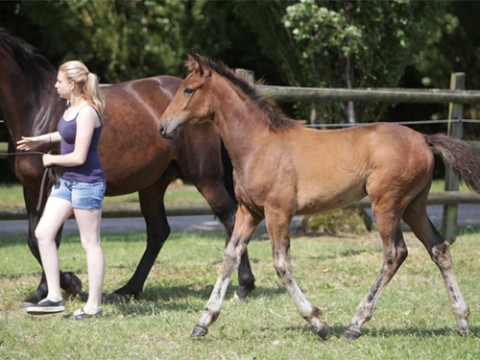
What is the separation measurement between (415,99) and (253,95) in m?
4.55

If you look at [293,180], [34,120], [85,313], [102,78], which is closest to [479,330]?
[293,180]

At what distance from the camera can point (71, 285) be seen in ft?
23.5

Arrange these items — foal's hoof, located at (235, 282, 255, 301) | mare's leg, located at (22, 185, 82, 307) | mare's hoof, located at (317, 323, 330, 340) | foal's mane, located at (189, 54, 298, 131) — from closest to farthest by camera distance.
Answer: mare's hoof, located at (317, 323, 330, 340) → foal's mane, located at (189, 54, 298, 131) → mare's leg, located at (22, 185, 82, 307) → foal's hoof, located at (235, 282, 255, 301)

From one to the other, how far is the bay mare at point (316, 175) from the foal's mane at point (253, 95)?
18 mm

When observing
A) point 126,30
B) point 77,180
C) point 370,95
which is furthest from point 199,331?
point 126,30

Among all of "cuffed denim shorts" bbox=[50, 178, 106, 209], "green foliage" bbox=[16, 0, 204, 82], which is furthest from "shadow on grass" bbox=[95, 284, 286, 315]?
"green foliage" bbox=[16, 0, 204, 82]

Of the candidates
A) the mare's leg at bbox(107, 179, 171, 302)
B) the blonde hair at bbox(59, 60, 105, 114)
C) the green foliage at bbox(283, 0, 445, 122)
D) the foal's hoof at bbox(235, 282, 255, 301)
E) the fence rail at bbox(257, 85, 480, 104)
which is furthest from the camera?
the green foliage at bbox(283, 0, 445, 122)

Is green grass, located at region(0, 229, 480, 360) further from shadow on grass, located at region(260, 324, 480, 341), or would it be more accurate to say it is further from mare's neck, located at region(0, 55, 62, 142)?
mare's neck, located at region(0, 55, 62, 142)

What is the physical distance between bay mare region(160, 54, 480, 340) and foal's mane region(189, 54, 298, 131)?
2cm

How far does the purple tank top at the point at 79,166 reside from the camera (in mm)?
6020

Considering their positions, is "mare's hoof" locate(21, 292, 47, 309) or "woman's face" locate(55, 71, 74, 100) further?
"mare's hoof" locate(21, 292, 47, 309)

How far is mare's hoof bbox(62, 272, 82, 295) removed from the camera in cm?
715

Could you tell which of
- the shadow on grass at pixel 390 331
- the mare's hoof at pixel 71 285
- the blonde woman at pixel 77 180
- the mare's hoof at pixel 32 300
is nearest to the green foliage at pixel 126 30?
the mare's hoof at pixel 71 285

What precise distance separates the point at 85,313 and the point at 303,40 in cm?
671
